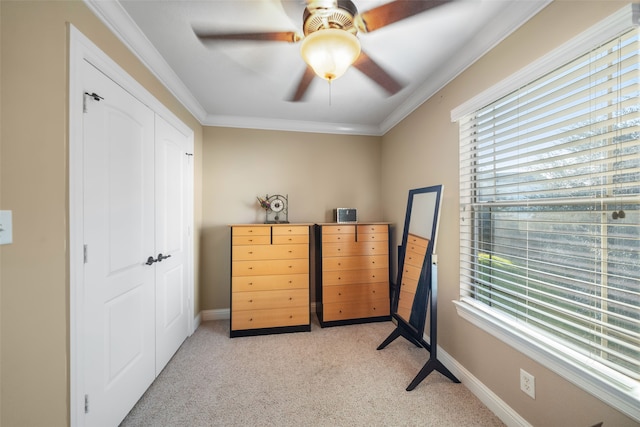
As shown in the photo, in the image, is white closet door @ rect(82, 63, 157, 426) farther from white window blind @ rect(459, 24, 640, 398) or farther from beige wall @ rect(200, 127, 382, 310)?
white window blind @ rect(459, 24, 640, 398)

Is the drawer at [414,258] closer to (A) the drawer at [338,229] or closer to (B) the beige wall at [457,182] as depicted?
(B) the beige wall at [457,182]

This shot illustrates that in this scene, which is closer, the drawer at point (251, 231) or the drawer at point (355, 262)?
the drawer at point (251, 231)

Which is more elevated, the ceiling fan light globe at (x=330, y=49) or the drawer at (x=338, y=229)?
the ceiling fan light globe at (x=330, y=49)

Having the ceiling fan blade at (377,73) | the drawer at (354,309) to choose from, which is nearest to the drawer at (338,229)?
the drawer at (354,309)

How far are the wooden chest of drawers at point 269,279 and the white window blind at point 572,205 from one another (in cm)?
175

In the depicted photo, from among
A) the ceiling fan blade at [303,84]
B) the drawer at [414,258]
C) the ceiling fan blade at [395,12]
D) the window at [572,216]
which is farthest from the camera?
the drawer at [414,258]

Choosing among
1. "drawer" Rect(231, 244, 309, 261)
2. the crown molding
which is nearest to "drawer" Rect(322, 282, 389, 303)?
"drawer" Rect(231, 244, 309, 261)

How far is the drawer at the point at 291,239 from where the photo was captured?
2633 mm

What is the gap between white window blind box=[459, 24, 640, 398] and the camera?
0.98 m

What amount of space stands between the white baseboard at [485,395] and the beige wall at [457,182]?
37mm

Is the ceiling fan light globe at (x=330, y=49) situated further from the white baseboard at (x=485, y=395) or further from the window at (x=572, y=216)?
the white baseboard at (x=485, y=395)

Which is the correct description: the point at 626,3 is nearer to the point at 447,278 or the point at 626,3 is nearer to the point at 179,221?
the point at 447,278

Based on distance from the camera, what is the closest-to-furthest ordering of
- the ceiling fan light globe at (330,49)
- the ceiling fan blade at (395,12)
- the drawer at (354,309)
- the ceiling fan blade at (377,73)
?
1. the ceiling fan light globe at (330,49)
2. the ceiling fan blade at (395,12)
3. the ceiling fan blade at (377,73)
4. the drawer at (354,309)

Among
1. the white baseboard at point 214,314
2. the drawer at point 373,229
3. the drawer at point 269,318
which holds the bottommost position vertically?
the white baseboard at point 214,314
